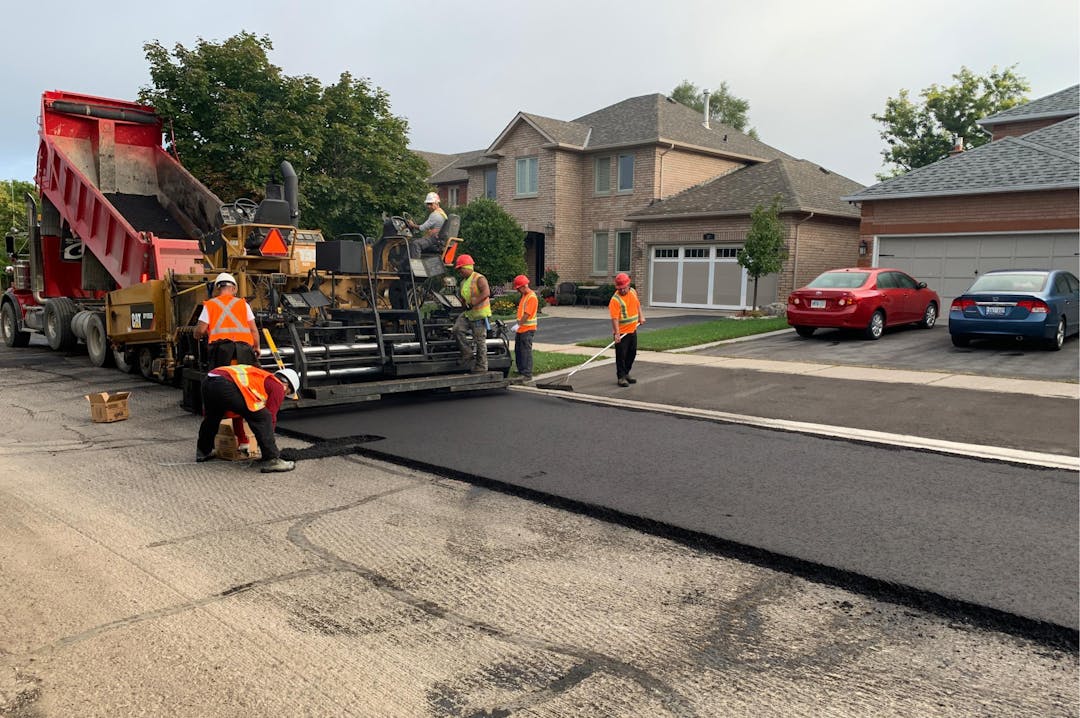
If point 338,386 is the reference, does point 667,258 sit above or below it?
above

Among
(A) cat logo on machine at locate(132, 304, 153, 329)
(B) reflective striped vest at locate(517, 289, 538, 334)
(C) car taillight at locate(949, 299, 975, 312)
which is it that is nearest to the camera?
(A) cat logo on machine at locate(132, 304, 153, 329)

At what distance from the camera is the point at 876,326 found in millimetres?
16344

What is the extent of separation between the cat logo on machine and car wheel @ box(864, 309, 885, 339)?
1263 centimetres

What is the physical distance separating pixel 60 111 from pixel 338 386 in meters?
7.98

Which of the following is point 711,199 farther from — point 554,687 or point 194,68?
point 554,687

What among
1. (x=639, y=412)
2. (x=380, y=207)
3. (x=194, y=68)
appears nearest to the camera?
(x=639, y=412)

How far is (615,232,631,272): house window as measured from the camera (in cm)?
2980

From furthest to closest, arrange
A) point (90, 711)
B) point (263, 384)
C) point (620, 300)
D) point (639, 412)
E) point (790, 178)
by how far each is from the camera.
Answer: point (790, 178) < point (620, 300) < point (639, 412) < point (263, 384) < point (90, 711)

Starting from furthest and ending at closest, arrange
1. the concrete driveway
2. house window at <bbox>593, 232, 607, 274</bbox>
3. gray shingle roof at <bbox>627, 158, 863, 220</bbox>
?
house window at <bbox>593, 232, 607, 274</bbox> < gray shingle roof at <bbox>627, 158, 863, 220</bbox> < the concrete driveway

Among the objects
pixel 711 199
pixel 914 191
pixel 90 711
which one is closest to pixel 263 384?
pixel 90 711

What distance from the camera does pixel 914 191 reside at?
65.0ft

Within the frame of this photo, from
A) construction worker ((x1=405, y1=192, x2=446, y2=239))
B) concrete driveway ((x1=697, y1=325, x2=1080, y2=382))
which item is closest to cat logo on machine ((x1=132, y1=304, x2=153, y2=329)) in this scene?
construction worker ((x1=405, y1=192, x2=446, y2=239))

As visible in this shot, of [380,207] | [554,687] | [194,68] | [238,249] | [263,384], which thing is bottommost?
[554,687]

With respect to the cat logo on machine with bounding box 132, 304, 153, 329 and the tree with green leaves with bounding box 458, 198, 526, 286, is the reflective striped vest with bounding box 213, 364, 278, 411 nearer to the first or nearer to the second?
the cat logo on machine with bounding box 132, 304, 153, 329
